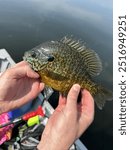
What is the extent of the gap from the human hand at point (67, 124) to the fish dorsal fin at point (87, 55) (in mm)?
259

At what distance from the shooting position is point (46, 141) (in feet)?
9.41

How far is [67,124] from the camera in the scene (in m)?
2.82

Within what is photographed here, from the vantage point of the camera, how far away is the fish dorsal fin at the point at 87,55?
2885 mm

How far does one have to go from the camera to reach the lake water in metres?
9.44

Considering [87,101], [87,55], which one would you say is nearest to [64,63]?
[87,55]

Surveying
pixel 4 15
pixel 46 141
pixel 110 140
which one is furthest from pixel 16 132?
pixel 4 15

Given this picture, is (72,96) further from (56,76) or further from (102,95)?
(102,95)

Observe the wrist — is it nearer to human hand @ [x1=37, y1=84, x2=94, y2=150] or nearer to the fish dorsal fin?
human hand @ [x1=37, y1=84, x2=94, y2=150]

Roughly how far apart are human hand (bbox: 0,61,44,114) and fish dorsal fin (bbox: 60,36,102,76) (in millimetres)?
531

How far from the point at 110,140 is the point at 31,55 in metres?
6.71

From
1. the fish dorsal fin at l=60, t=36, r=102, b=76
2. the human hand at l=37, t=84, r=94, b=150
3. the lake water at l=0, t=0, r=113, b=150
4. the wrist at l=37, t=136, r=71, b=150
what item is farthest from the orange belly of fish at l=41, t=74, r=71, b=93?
the lake water at l=0, t=0, r=113, b=150

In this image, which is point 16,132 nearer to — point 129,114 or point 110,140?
point 129,114

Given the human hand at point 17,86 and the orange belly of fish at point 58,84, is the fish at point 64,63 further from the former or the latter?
the human hand at point 17,86

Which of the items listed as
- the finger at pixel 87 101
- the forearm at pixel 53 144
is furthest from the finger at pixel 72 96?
the forearm at pixel 53 144
